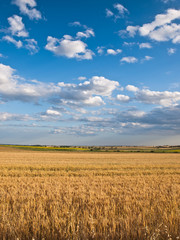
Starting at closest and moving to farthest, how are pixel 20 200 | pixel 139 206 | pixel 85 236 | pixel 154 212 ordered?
pixel 85 236 → pixel 154 212 → pixel 139 206 → pixel 20 200

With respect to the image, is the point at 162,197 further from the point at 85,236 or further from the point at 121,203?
the point at 85,236

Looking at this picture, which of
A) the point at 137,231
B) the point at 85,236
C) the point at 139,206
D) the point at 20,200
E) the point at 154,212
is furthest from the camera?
the point at 20,200

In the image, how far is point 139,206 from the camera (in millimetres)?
6336

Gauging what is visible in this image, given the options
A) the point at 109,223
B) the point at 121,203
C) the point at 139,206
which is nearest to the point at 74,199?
the point at 121,203

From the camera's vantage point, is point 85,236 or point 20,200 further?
point 20,200

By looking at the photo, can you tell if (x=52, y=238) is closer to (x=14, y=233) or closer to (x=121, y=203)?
(x=14, y=233)

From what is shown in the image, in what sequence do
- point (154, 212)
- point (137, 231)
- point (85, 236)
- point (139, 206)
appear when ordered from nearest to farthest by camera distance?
point (85, 236) < point (137, 231) < point (154, 212) < point (139, 206)

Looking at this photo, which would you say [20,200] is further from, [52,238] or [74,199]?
[52,238]

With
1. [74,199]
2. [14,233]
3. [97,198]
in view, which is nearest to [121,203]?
[97,198]

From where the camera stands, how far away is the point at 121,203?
6625 mm

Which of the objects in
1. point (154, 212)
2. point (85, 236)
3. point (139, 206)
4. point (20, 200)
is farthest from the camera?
point (20, 200)

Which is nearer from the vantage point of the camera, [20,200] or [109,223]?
[109,223]

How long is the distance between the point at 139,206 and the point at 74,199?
2.45 m

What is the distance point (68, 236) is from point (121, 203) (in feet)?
9.83
